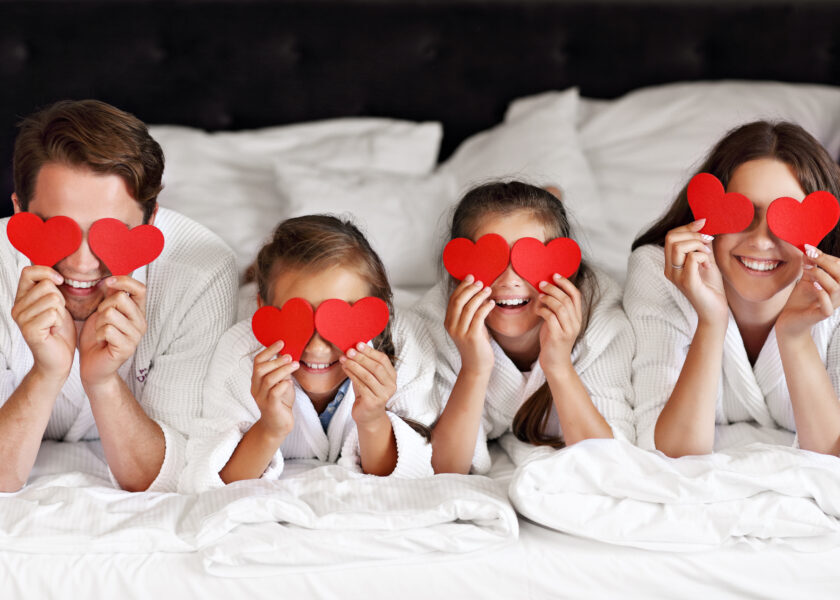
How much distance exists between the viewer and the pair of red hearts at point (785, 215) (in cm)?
140

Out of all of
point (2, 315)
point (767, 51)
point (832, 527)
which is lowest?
point (832, 527)

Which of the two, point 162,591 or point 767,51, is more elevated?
point 767,51

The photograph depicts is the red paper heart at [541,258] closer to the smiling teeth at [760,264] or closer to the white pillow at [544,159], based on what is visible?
the smiling teeth at [760,264]

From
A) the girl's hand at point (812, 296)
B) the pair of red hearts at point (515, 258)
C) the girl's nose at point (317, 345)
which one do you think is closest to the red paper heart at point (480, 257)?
the pair of red hearts at point (515, 258)

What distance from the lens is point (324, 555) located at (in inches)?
46.8

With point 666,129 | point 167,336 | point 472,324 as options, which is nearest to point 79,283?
point 167,336

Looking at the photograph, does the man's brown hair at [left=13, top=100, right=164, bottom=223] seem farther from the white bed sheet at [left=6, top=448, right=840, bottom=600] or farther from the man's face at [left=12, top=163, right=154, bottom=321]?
the white bed sheet at [left=6, top=448, right=840, bottom=600]

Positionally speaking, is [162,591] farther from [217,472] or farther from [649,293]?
[649,293]

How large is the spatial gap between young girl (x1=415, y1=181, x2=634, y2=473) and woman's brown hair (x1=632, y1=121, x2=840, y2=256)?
1.02 feet

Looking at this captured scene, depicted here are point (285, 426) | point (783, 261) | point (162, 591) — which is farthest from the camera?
point (783, 261)

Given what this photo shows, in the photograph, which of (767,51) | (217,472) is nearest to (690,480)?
(217,472)

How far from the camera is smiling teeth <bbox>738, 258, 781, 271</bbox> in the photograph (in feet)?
4.90

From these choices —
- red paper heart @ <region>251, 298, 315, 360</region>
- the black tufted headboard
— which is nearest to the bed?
the black tufted headboard

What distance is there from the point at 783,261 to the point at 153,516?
1.11 meters
